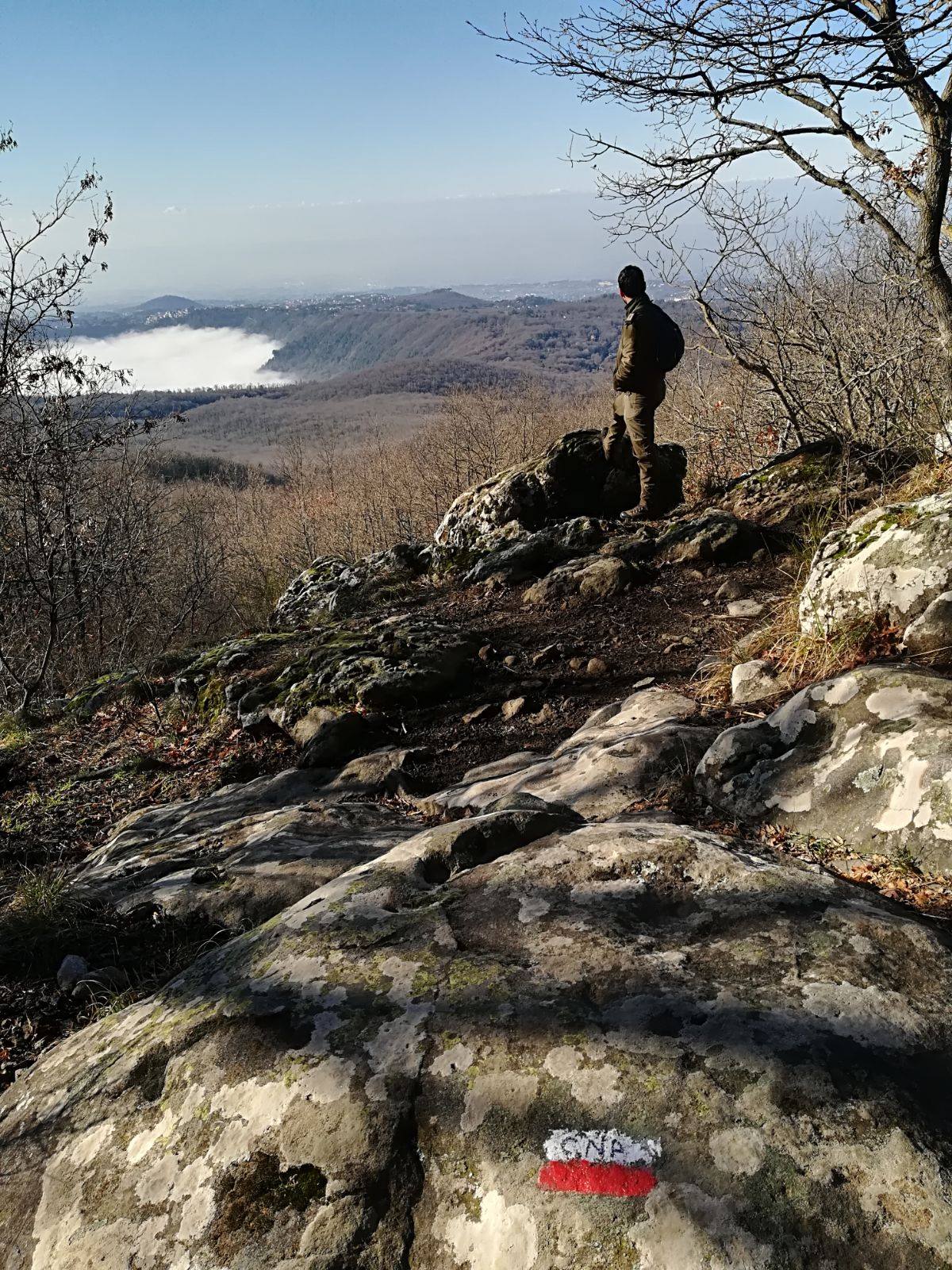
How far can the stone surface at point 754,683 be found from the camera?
4266 millimetres

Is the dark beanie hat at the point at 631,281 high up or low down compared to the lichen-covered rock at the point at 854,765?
up

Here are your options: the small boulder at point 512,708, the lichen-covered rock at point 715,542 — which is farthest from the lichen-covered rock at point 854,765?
the lichen-covered rock at point 715,542

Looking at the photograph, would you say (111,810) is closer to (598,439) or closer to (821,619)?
(821,619)

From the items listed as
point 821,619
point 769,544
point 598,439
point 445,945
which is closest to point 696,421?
point 598,439

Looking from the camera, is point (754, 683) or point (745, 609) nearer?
point (754, 683)

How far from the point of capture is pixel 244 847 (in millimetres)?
4160

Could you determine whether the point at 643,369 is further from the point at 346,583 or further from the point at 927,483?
the point at 346,583

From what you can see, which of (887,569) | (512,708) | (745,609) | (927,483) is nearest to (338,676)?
(512,708)

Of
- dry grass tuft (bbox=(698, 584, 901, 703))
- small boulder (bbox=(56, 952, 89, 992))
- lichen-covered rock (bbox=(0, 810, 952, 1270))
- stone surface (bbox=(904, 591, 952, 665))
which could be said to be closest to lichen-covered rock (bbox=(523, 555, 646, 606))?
dry grass tuft (bbox=(698, 584, 901, 703))

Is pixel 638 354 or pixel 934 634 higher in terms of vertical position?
pixel 638 354

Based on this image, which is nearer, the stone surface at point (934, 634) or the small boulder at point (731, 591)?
the stone surface at point (934, 634)

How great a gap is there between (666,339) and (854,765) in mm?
7610

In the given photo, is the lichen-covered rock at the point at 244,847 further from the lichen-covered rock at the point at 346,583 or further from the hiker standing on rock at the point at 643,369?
the hiker standing on rock at the point at 643,369

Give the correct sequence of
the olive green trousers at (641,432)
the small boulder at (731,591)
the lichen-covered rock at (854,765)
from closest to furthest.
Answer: the lichen-covered rock at (854,765)
the small boulder at (731,591)
the olive green trousers at (641,432)
